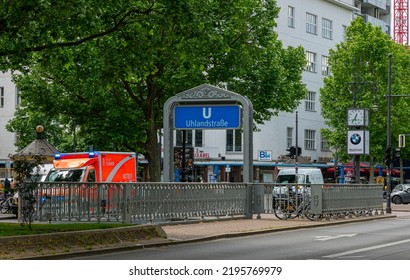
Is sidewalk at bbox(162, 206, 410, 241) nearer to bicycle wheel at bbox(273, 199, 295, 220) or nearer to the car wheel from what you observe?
bicycle wheel at bbox(273, 199, 295, 220)

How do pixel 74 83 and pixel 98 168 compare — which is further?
pixel 74 83

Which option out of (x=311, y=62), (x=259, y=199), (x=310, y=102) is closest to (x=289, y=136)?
(x=310, y=102)

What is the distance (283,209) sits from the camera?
34.3 m

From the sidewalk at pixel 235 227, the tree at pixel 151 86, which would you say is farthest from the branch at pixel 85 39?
the tree at pixel 151 86

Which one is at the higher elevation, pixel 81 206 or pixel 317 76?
pixel 317 76

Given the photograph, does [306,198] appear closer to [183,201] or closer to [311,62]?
[183,201]

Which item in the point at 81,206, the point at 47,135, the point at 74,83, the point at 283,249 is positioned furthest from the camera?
the point at 47,135

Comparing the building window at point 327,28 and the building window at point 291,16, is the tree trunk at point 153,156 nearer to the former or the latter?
the building window at point 291,16

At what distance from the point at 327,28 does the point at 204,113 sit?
62185 millimetres

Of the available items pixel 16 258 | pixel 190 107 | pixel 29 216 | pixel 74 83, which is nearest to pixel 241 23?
pixel 74 83

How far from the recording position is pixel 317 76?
90.7m

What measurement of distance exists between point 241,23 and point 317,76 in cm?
4772

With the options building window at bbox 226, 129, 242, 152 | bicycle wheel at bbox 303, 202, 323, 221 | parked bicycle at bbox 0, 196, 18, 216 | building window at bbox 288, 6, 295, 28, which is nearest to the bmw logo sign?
bicycle wheel at bbox 303, 202, 323, 221

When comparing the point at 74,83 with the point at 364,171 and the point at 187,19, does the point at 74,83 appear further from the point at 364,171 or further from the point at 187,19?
the point at 364,171
